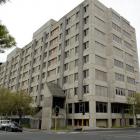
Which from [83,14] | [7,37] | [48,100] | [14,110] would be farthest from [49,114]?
[7,37]

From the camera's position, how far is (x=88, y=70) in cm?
5319

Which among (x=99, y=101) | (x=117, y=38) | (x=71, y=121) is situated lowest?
(x=71, y=121)

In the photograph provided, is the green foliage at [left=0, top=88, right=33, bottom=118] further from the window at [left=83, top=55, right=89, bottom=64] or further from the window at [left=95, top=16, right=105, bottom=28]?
the window at [left=95, top=16, right=105, bottom=28]

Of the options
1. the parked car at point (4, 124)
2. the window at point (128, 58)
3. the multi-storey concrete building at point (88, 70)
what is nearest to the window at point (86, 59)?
the multi-storey concrete building at point (88, 70)

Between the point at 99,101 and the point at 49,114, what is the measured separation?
11.7 meters

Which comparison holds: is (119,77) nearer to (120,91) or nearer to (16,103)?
(120,91)

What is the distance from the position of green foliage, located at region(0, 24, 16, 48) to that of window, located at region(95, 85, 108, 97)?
4245cm

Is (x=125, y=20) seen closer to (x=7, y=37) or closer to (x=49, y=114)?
A: (x=49, y=114)

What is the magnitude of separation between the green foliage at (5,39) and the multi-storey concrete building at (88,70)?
40.7m

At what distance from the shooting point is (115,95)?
54938mm

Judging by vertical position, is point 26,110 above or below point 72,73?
below

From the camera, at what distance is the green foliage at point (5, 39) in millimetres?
10070

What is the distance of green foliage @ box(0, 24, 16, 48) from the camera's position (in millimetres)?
10070

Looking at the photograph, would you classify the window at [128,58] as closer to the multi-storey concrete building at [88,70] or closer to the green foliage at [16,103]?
the multi-storey concrete building at [88,70]
